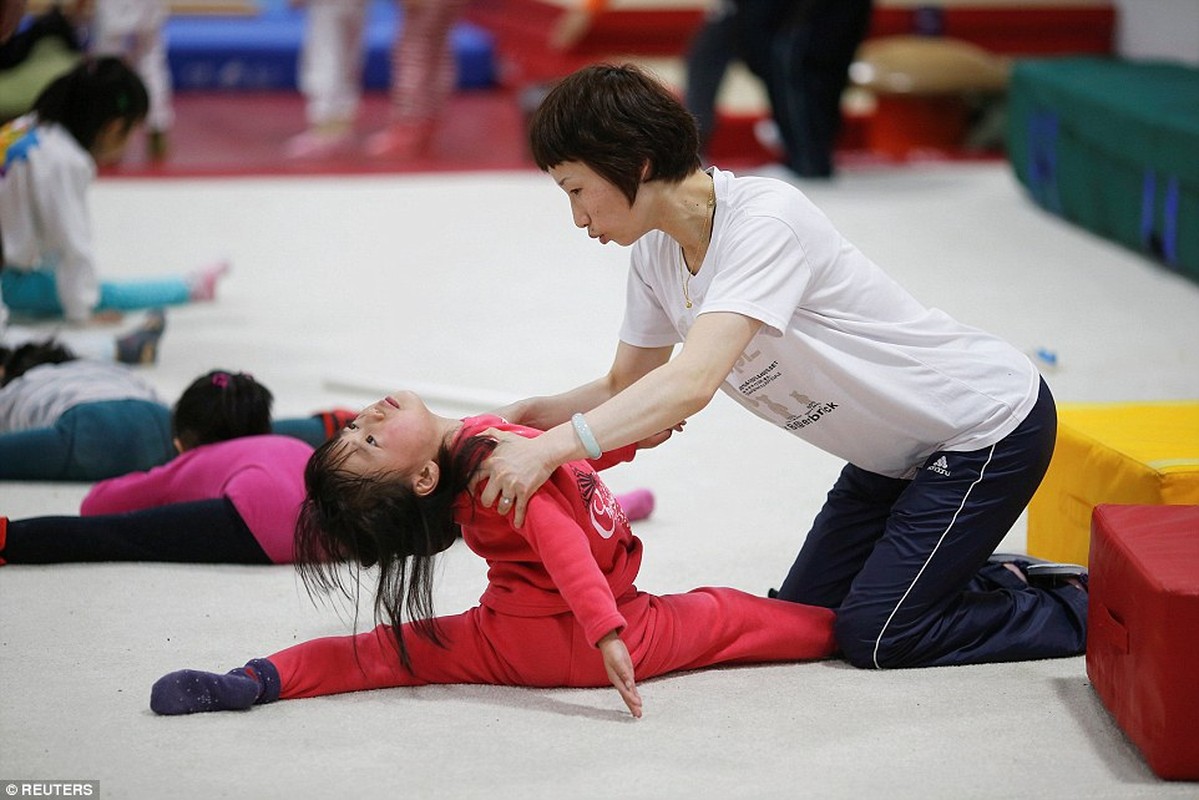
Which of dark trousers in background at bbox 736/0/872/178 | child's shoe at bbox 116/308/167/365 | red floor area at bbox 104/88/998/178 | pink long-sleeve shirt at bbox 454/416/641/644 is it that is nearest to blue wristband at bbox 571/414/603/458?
pink long-sleeve shirt at bbox 454/416/641/644

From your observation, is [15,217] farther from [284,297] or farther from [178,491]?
[178,491]

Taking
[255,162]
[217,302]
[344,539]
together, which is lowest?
[255,162]

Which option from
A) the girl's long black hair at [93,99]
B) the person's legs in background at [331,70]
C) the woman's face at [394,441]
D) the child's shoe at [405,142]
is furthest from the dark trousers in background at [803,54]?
the woman's face at [394,441]

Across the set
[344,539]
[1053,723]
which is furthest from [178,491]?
[1053,723]

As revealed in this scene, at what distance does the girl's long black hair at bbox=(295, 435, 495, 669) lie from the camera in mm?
1827

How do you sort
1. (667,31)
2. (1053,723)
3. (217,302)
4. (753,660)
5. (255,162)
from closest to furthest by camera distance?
1. (1053,723)
2. (753,660)
3. (217,302)
4. (255,162)
5. (667,31)

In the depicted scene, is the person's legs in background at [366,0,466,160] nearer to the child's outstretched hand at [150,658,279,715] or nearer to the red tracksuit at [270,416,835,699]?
the red tracksuit at [270,416,835,699]

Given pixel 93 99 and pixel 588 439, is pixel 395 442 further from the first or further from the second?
pixel 93 99

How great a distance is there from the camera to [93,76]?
3.47 metres

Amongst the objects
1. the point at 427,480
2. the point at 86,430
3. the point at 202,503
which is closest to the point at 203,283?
the point at 86,430

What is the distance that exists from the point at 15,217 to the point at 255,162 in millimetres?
2790

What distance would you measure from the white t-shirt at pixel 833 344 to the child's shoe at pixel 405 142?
4.69 m

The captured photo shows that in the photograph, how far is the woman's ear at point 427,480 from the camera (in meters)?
1.84

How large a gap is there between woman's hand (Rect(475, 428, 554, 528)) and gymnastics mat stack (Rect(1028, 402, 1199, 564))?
85 cm
